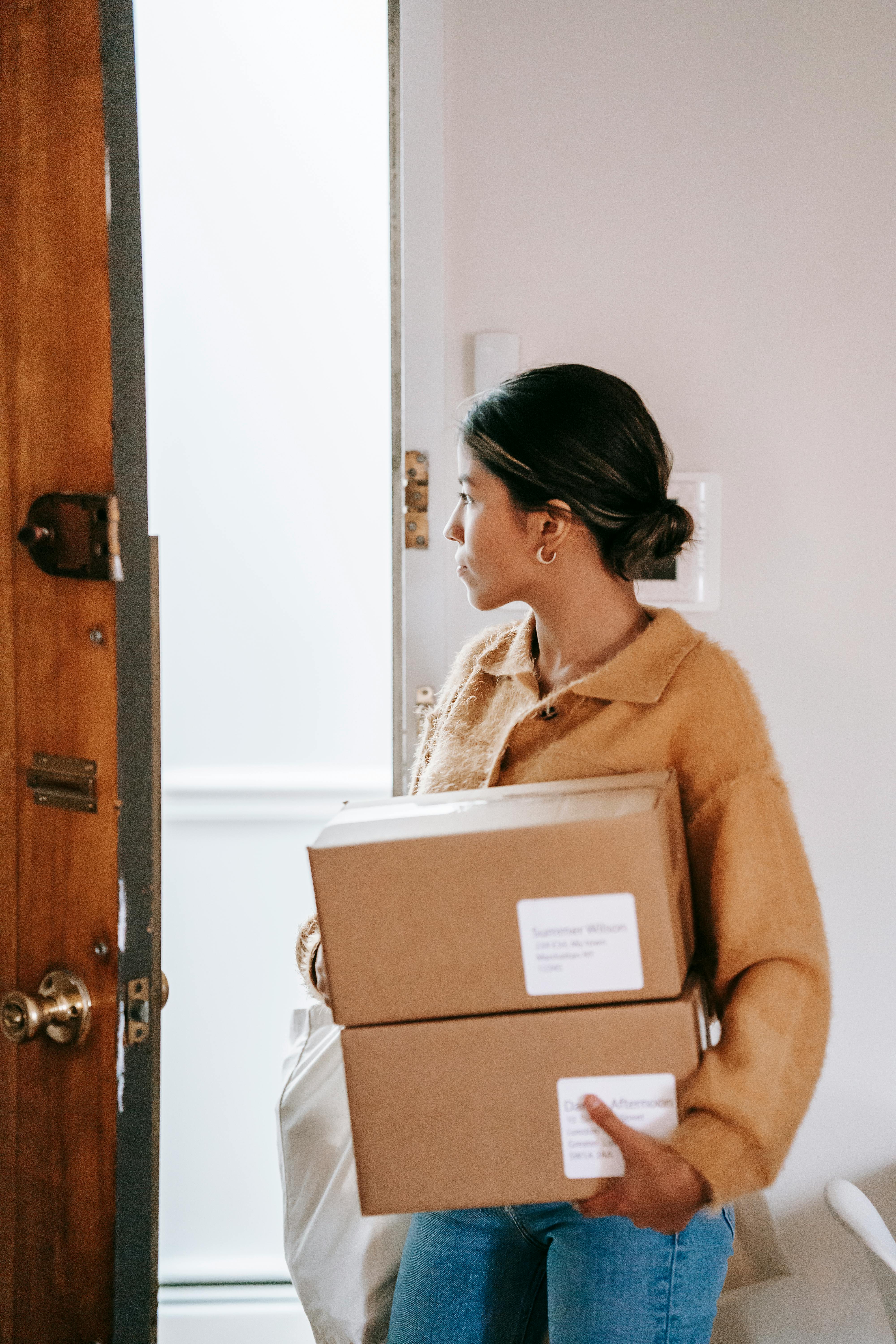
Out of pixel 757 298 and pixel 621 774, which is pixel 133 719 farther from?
pixel 757 298

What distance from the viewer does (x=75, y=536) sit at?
73 centimetres

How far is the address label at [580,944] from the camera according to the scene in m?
0.74

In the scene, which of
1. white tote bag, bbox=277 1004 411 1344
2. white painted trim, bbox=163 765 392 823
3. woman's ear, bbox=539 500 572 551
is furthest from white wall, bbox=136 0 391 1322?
woman's ear, bbox=539 500 572 551

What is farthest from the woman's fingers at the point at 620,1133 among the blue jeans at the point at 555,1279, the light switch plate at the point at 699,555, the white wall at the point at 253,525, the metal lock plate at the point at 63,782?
the white wall at the point at 253,525

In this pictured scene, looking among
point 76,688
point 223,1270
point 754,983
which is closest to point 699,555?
point 754,983

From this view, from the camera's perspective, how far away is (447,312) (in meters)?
1.54

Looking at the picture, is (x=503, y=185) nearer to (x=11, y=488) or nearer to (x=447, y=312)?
(x=447, y=312)

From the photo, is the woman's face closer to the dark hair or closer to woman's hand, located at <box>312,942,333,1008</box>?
the dark hair

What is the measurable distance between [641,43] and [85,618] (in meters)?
1.29

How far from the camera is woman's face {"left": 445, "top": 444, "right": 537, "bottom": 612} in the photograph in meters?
1.05

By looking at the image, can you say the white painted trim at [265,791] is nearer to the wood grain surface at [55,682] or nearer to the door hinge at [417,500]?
the door hinge at [417,500]

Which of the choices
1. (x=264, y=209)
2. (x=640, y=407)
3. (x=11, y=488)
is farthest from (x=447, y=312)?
(x=11, y=488)

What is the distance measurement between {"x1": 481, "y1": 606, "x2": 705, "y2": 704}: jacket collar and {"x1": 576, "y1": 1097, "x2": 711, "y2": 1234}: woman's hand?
14.7 inches

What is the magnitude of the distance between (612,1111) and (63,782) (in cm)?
50
